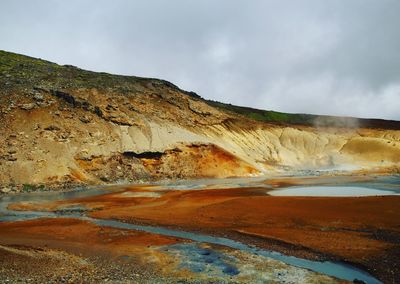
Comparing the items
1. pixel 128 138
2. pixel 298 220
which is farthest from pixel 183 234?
pixel 128 138

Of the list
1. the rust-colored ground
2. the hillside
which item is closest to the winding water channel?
the rust-colored ground

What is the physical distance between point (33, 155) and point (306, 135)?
53175 millimetres

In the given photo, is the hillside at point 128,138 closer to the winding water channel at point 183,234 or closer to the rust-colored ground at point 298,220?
the winding water channel at point 183,234

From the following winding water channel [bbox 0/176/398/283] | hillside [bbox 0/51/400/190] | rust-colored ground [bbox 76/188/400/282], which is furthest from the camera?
hillside [bbox 0/51/400/190]

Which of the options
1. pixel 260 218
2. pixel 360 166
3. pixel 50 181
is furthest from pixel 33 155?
pixel 360 166

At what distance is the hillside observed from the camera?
161 ft

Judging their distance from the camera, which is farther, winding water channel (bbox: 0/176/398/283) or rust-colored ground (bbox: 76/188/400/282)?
rust-colored ground (bbox: 76/188/400/282)

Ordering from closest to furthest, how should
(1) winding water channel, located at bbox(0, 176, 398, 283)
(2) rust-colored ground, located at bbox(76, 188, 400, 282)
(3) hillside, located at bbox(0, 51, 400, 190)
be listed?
(1) winding water channel, located at bbox(0, 176, 398, 283), (2) rust-colored ground, located at bbox(76, 188, 400, 282), (3) hillside, located at bbox(0, 51, 400, 190)

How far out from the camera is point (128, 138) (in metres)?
57.3

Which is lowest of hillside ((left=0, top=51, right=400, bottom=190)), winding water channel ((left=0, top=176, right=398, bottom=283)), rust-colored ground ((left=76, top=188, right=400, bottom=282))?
winding water channel ((left=0, top=176, right=398, bottom=283))

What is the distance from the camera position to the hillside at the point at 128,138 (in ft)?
161

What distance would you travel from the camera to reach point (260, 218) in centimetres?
2291

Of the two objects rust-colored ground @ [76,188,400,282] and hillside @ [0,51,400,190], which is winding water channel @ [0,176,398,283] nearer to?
rust-colored ground @ [76,188,400,282]

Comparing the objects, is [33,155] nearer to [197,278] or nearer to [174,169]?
[174,169]
